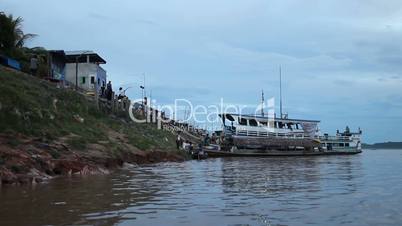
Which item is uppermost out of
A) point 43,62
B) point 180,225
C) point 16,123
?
point 43,62

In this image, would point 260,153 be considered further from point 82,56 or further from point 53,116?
point 53,116

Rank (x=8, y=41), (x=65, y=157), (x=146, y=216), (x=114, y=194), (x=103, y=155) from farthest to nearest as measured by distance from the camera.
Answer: (x=8, y=41) < (x=103, y=155) < (x=65, y=157) < (x=114, y=194) < (x=146, y=216)

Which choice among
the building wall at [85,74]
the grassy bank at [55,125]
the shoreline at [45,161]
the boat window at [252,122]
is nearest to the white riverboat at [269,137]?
the boat window at [252,122]

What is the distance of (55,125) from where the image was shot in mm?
28453

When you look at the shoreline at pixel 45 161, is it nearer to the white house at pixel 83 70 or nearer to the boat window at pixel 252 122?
the boat window at pixel 252 122

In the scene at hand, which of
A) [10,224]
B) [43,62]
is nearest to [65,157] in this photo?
[10,224]

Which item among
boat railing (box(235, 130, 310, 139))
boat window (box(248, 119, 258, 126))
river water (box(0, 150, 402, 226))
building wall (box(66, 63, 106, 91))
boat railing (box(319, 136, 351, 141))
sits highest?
building wall (box(66, 63, 106, 91))

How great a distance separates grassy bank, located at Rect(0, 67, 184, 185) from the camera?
76.1 ft

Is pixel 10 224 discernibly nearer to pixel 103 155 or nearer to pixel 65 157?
pixel 65 157

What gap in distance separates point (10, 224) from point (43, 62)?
46519mm

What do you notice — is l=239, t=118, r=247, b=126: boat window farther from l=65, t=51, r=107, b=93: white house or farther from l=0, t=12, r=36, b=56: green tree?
l=0, t=12, r=36, b=56: green tree

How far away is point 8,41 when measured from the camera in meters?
48.7

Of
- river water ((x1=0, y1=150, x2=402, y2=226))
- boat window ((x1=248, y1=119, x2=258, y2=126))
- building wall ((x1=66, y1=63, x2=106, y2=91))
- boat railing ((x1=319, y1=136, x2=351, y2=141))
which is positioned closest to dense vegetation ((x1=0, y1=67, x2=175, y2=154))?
river water ((x1=0, y1=150, x2=402, y2=226))

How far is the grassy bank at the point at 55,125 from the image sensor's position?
23.2 meters
